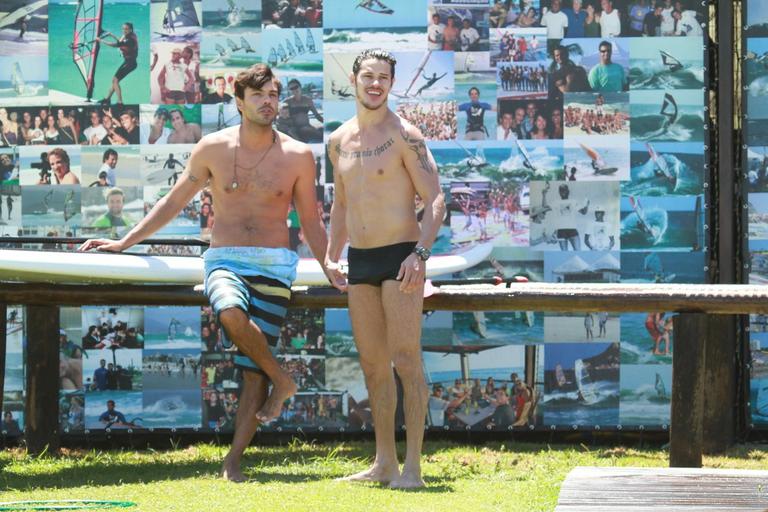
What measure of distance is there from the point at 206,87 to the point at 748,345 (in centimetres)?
362

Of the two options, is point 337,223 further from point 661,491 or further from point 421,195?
point 661,491

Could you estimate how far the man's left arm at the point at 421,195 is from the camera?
6125 millimetres

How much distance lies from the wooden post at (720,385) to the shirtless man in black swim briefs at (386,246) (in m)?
2.19

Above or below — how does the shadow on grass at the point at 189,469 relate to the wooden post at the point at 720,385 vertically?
below

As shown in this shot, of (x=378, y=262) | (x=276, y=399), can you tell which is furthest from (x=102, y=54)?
(x=276, y=399)

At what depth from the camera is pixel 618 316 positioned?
8.20m

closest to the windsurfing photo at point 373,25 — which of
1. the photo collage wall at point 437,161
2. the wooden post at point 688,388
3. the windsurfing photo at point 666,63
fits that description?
the photo collage wall at point 437,161

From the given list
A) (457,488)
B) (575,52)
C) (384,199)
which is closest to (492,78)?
(575,52)

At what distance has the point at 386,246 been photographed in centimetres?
631

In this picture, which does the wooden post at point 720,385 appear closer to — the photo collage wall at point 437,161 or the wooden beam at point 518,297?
the photo collage wall at point 437,161

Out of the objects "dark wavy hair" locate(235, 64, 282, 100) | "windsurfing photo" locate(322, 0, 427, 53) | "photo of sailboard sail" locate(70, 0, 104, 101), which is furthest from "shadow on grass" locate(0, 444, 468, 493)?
"windsurfing photo" locate(322, 0, 427, 53)

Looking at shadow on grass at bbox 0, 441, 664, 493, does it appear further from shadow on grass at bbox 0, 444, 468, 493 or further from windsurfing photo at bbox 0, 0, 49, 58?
windsurfing photo at bbox 0, 0, 49, 58

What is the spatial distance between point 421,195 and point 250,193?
902 millimetres

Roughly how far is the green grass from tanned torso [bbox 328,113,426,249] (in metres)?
1.16
